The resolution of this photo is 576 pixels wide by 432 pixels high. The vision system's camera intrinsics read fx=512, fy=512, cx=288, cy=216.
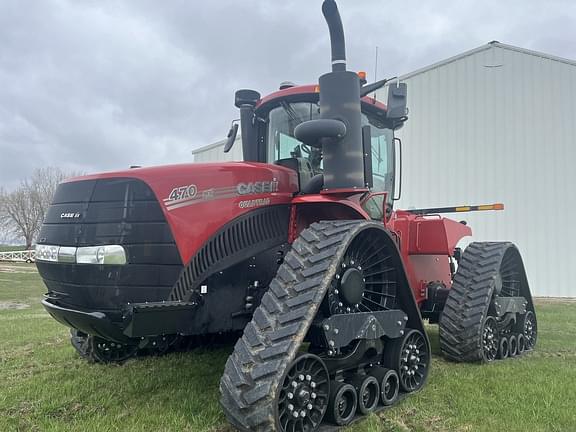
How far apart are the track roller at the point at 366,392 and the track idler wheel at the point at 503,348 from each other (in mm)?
2599

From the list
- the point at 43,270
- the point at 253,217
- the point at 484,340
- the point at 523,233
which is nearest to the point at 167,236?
the point at 253,217

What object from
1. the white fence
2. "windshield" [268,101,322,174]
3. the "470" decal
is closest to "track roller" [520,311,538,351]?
"windshield" [268,101,322,174]

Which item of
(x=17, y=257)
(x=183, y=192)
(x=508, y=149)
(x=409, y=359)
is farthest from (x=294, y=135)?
(x=17, y=257)

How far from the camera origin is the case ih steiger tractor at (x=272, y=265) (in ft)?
10.7

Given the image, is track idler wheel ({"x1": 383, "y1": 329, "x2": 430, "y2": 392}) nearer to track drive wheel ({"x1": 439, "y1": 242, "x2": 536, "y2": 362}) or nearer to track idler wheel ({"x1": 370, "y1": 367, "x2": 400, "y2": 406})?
track idler wheel ({"x1": 370, "y1": 367, "x2": 400, "y2": 406})

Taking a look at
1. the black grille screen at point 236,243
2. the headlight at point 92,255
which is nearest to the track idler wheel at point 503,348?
the black grille screen at point 236,243

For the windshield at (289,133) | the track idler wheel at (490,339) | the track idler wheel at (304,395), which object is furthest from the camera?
the track idler wheel at (490,339)

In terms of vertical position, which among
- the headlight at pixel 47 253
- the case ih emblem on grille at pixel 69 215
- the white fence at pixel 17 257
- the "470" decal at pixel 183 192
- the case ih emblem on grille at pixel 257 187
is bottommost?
the white fence at pixel 17 257

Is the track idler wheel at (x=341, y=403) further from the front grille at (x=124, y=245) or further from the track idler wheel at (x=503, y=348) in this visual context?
the track idler wheel at (x=503, y=348)

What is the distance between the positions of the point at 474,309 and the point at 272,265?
8.16 ft

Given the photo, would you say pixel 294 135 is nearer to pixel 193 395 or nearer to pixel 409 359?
pixel 409 359

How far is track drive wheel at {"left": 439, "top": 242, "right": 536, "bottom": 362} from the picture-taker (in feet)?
17.5

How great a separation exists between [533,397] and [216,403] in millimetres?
2622

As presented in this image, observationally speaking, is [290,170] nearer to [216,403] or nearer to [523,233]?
[216,403]
